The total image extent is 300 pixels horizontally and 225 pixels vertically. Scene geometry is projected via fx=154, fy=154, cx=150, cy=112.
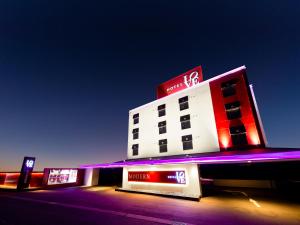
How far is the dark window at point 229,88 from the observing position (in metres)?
19.3

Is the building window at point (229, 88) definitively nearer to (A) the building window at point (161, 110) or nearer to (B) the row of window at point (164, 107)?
(B) the row of window at point (164, 107)

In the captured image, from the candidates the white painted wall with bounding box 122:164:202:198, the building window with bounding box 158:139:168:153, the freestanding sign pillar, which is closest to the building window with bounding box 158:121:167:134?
the building window with bounding box 158:139:168:153

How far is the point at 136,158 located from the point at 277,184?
66.4 feet

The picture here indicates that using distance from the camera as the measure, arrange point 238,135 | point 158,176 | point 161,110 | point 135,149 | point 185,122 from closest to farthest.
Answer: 1. point 238,135
2. point 158,176
3. point 185,122
4. point 161,110
5. point 135,149

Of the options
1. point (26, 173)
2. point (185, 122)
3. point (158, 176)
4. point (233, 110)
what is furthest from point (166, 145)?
point (26, 173)

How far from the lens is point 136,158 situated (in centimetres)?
2477

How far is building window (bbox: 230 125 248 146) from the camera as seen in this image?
16953mm

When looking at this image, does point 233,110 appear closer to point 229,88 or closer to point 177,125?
point 229,88

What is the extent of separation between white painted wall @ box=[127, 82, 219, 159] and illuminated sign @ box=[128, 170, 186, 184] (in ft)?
13.6

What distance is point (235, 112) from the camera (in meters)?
18.3

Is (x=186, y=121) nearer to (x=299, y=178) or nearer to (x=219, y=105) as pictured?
(x=219, y=105)

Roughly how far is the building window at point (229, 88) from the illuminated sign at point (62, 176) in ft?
86.7

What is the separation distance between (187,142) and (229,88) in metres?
8.73

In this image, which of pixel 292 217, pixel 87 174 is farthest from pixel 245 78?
pixel 87 174
